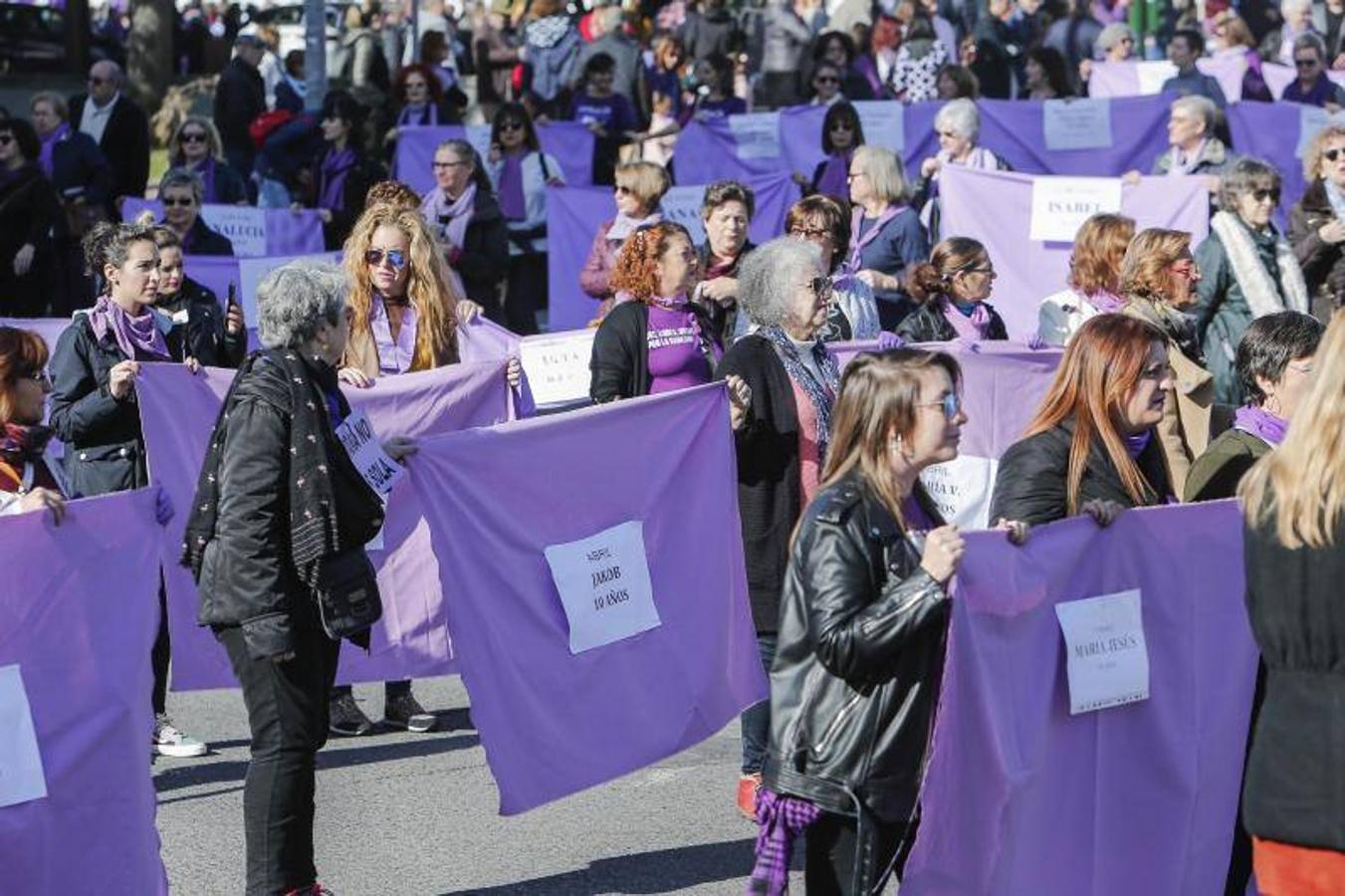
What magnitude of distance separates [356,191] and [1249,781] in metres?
11.8

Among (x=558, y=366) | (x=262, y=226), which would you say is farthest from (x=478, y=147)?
(x=558, y=366)

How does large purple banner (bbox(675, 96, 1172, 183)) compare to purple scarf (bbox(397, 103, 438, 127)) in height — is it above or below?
below

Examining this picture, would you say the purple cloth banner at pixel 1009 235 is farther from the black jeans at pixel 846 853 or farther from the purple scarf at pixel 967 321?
the black jeans at pixel 846 853

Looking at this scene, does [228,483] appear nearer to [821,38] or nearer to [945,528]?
[945,528]

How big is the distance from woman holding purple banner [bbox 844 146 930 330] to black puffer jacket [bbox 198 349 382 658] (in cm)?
533

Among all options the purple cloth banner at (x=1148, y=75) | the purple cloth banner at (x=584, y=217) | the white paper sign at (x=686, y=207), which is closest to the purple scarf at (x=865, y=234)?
the white paper sign at (x=686, y=207)

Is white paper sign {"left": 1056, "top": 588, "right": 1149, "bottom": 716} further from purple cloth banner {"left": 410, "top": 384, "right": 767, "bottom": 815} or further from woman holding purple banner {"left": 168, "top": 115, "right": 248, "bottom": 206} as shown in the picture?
woman holding purple banner {"left": 168, "top": 115, "right": 248, "bottom": 206}

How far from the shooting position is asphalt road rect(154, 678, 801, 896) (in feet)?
23.5

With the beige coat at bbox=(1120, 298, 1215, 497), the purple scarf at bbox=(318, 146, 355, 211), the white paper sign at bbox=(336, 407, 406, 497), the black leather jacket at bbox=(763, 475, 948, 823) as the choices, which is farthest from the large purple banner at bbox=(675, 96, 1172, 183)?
the black leather jacket at bbox=(763, 475, 948, 823)

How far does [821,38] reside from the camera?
20.5m

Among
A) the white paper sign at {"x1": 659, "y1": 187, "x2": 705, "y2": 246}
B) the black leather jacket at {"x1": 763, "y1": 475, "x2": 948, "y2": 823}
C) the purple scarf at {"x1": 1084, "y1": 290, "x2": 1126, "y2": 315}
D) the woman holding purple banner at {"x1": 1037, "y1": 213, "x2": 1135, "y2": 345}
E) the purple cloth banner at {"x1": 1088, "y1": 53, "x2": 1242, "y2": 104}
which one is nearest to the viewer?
the black leather jacket at {"x1": 763, "y1": 475, "x2": 948, "y2": 823}

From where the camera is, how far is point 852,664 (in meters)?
5.00

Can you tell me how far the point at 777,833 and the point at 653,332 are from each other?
3.32 metres

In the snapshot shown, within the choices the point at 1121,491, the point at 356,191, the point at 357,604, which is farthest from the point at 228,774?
the point at 356,191
